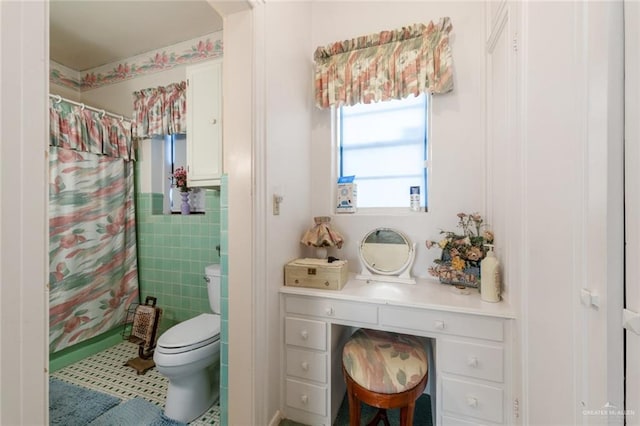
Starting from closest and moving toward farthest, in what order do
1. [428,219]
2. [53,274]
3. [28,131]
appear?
[28,131] → [428,219] → [53,274]

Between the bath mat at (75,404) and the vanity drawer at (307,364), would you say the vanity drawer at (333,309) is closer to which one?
the vanity drawer at (307,364)

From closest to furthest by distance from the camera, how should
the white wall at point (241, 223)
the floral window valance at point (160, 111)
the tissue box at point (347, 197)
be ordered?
the white wall at point (241, 223) < the tissue box at point (347, 197) < the floral window valance at point (160, 111)

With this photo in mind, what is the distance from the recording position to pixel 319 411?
142cm

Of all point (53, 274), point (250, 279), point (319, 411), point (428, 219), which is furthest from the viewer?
point (53, 274)

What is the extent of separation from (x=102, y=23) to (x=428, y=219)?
9.78 feet

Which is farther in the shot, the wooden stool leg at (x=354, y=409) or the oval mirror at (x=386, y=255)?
the oval mirror at (x=386, y=255)

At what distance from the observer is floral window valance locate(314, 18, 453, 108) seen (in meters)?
1.62

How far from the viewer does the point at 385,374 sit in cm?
118

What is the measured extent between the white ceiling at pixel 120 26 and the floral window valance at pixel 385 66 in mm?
1076

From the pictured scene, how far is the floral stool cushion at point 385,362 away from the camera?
1.15 meters

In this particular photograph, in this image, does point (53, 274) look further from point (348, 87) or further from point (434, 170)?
point (434, 170)

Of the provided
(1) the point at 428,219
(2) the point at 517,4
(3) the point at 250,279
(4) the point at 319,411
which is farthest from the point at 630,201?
(4) the point at 319,411

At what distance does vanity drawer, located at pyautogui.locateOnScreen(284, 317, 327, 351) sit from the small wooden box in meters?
0.20

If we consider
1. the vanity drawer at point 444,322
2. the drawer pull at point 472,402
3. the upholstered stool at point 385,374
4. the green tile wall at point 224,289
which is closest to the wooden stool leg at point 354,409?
the upholstered stool at point 385,374
